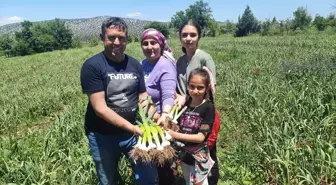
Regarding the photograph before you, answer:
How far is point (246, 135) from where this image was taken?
502 cm

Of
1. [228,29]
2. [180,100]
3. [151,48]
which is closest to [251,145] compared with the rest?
[180,100]

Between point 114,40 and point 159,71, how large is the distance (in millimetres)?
620

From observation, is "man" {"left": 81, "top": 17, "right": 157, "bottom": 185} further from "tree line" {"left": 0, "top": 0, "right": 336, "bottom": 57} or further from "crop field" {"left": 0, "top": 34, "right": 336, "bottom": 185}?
"tree line" {"left": 0, "top": 0, "right": 336, "bottom": 57}

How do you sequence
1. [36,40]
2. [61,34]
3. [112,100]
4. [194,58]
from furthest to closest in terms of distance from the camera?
[61,34], [36,40], [194,58], [112,100]

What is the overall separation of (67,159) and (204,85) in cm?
214

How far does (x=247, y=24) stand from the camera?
7044 centimetres

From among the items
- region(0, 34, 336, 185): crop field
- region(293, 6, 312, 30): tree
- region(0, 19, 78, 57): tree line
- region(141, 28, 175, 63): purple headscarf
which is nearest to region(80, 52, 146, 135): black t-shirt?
region(141, 28, 175, 63): purple headscarf

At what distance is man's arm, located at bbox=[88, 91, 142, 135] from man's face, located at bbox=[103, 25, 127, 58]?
1.14 ft

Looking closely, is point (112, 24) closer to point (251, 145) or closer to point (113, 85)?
point (113, 85)

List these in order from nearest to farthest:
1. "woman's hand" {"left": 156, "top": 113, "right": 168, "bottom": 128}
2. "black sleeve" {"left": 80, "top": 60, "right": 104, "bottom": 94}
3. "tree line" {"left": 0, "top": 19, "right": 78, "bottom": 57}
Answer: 1. "black sleeve" {"left": 80, "top": 60, "right": 104, "bottom": 94}
2. "woman's hand" {"left": 156, "top": 113, "right": 168, "bottom": 128}
3. "tree line" {"left": 0, "top": 19, "right": 78, "bottom": 57}

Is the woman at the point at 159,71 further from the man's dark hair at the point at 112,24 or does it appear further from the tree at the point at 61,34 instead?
the tree at the point at 61,34

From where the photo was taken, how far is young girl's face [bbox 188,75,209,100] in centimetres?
271

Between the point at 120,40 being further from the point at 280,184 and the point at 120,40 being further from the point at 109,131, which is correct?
the point at 280,184

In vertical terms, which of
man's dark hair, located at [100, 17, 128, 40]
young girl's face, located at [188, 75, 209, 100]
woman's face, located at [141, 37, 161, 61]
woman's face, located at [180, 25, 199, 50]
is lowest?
young girl's face, located at [188, 75, 209, 100]
